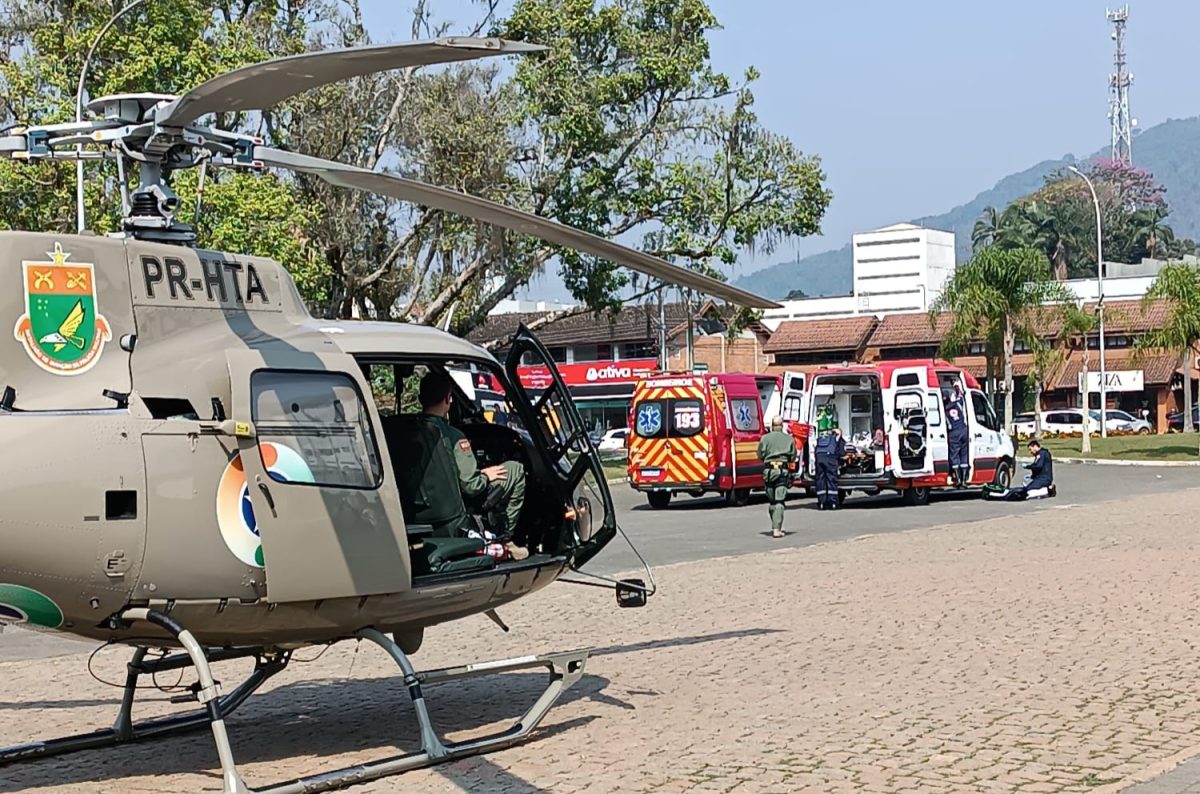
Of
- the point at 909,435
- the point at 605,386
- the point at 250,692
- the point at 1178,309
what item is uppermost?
the point at 1178,309

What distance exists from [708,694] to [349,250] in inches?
1067

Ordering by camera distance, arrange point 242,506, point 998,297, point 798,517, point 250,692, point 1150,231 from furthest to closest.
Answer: point 1150,231, point 998,297, point 798,517, point 250,692, point 242,506

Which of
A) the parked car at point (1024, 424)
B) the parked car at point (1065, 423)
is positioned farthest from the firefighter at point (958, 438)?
the parked car at point (1065, 423)

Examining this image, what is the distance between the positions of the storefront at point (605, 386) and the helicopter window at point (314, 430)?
64.5 meters

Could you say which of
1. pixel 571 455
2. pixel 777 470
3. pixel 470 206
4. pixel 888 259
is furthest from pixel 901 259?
pixel 470 206

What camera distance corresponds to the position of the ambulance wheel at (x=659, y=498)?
3016 centimetres

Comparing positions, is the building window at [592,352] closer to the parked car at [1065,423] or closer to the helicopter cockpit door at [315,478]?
the parked car at [1065,423]

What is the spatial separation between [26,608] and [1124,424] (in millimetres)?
68429

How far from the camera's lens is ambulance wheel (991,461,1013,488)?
29.7m

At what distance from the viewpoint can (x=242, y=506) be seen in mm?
7391

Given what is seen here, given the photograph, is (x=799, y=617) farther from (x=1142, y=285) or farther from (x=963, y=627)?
(x=1142, y=285)

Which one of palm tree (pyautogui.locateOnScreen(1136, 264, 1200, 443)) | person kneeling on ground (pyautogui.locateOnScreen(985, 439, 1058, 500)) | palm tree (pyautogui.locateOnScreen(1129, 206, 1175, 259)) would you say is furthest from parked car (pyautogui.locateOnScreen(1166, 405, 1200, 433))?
palm tree (pyautogui.locateOnScreen(1129, 206, 1175, 259))

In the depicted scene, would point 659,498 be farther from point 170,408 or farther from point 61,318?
point 61,318

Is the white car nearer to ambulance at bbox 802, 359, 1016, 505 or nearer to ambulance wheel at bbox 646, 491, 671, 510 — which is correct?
ambulance wheel at bbox 646, 491, 671, 510
